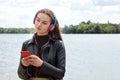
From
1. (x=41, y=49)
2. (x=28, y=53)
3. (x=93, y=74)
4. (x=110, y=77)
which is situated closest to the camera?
(x=28, y=53)

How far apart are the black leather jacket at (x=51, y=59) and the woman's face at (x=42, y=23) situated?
0.25 feet

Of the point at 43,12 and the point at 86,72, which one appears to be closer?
the point at 43,12

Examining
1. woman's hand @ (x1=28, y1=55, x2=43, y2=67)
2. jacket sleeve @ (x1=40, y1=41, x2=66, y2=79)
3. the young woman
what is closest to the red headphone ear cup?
the young woman

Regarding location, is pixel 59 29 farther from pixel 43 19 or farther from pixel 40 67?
pixel 40 67

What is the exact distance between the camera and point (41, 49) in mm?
3355

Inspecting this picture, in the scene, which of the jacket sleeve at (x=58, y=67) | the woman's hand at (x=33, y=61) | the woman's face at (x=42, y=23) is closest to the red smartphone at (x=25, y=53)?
the woman's hand at (x=33, y=61)

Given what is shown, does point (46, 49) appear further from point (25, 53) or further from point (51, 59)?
point (25, 53)

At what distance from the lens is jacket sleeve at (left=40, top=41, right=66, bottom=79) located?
3.24m

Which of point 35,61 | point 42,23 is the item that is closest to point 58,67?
point 35,61

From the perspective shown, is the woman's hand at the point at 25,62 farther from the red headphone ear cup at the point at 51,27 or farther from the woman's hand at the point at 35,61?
the red headphone ear cup at the point at 51,27

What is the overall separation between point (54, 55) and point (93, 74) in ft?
50.9

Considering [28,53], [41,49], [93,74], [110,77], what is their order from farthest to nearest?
[93,74]
[110,77]
[41,49]
[28,53]

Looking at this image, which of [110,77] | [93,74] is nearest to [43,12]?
[110,77]

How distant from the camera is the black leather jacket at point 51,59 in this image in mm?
3273
